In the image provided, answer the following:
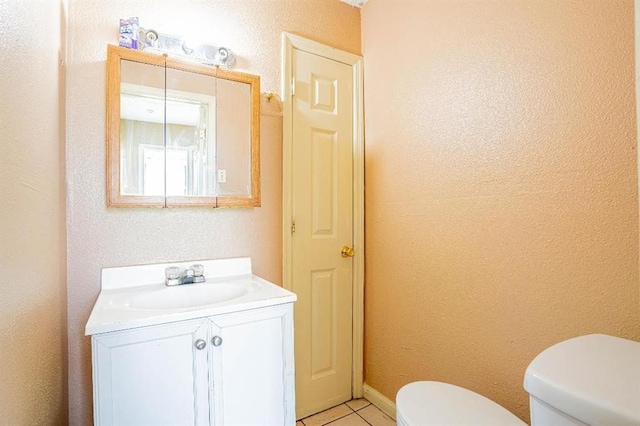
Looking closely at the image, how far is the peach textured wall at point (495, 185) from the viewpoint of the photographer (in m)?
0.99

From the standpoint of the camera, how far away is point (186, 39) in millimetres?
1478

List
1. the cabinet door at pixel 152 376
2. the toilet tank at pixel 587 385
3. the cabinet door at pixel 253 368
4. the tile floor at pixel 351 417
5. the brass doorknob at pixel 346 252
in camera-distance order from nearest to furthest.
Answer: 1. the toilet tank at pixel 587 385
2. the cabinet door at pixel 152 376
3. the cabinet door at pixel 253 368
4. the tile floor at pixel 351 417
5. the brass doorknob at pixel 346 252

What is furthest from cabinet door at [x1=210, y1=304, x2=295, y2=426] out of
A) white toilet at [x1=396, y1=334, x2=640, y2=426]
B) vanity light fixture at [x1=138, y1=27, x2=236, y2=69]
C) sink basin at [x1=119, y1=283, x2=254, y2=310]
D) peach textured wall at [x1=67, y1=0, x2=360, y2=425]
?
vanity light fixture at [x1=138, y1=27, x2=236, y2=69]

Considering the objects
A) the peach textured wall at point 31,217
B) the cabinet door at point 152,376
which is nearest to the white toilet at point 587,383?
the cabinet door at point 152,376

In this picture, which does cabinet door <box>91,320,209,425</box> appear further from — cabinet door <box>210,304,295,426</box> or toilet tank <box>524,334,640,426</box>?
toilet tank <box>524,334,640,426</box>

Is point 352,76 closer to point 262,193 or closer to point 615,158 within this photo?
point 262,193

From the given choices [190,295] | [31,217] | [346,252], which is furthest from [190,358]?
[346,252]

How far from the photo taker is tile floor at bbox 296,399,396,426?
171cm

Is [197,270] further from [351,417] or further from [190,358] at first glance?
[351,417]

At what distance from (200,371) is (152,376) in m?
0.14

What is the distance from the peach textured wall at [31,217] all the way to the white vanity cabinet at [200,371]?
0.59 feet

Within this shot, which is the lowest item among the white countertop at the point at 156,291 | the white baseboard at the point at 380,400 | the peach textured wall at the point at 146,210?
the white baseboard at the point at 380,400

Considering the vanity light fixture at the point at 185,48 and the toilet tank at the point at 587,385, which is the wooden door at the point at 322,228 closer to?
the vanity light fixture at the point at 185,48

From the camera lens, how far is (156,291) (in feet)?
4.28
